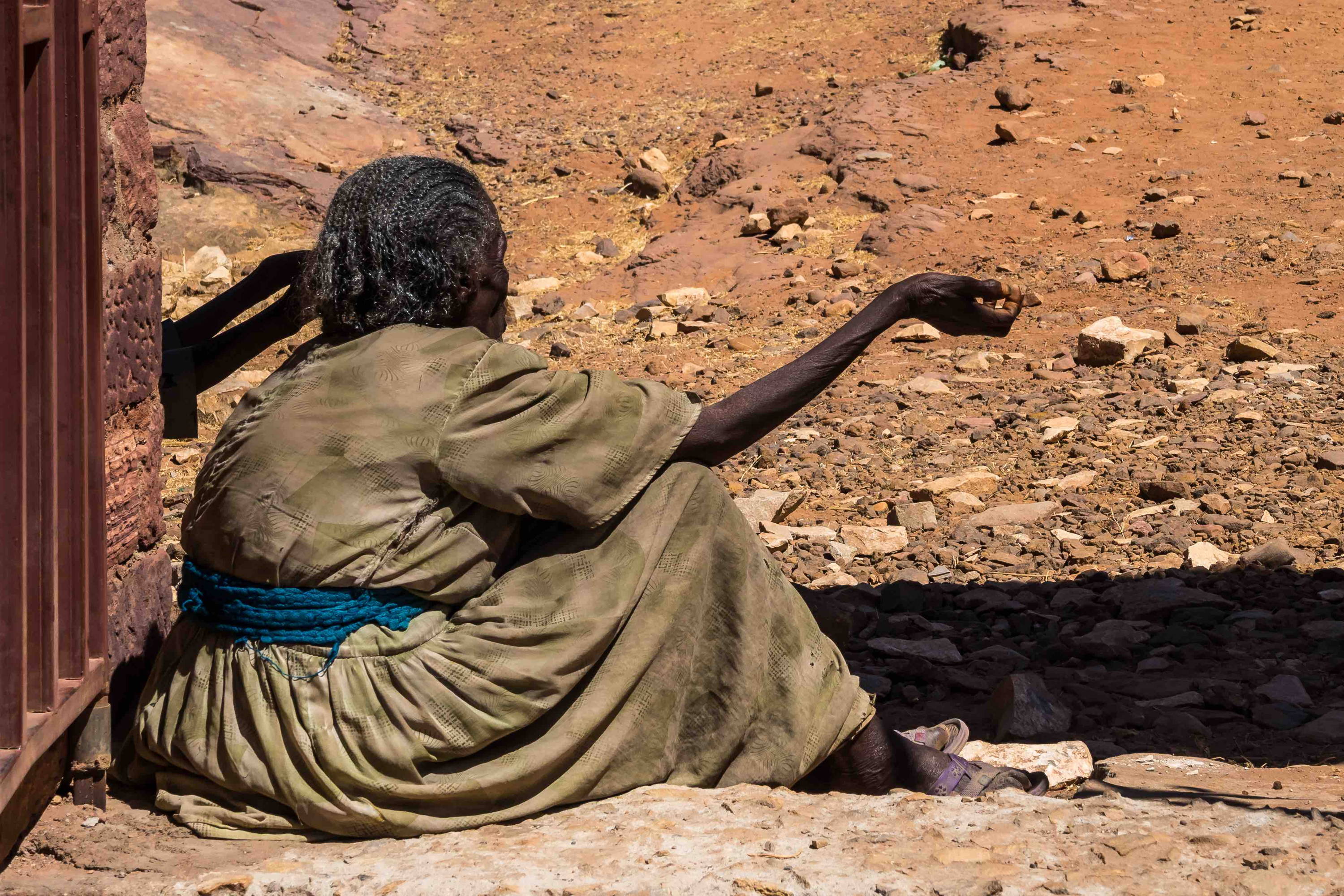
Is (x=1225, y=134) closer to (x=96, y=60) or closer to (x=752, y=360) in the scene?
(x=752, y=360)

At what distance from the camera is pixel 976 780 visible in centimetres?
280

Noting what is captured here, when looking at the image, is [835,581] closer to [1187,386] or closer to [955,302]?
[955,302]

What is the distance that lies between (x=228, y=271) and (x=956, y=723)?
6633 mm

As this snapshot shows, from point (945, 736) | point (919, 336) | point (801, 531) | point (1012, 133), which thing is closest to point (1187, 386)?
point (919, 336)

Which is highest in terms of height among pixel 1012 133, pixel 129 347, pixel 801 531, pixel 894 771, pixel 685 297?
pixel 129 347

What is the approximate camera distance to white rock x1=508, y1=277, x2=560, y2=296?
8508 mm

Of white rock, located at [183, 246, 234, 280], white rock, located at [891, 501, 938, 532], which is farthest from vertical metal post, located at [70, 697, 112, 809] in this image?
white rock, located at [183, 246, 234, 280]

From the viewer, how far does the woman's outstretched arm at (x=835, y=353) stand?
8.16 feet

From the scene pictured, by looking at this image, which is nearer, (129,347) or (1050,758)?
(129,347)

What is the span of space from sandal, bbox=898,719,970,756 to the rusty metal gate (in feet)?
5.44

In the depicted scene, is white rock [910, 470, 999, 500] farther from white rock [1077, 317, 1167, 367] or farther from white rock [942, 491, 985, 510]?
white rock [1077, 317, 1167, 367]

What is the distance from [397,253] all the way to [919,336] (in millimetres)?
4719

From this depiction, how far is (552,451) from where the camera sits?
91.0 inches

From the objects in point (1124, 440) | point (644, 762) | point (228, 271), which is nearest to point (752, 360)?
point (1124, 440)
